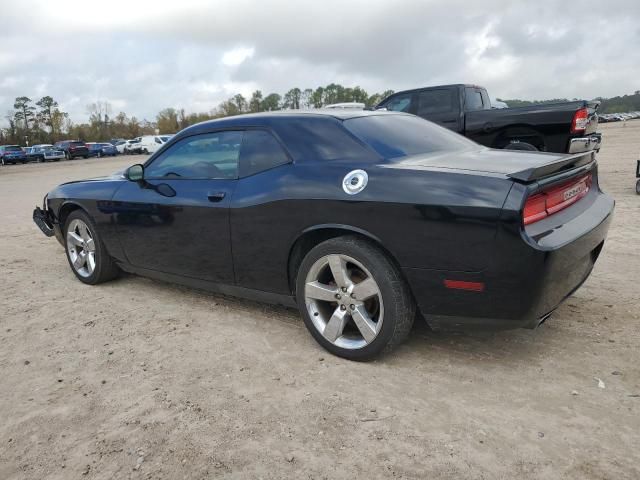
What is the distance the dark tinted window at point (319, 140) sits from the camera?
3125 millimetres

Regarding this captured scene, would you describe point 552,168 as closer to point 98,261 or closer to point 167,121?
point 98,261

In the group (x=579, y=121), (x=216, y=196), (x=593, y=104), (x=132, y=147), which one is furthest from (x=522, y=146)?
(x=132, y=147)

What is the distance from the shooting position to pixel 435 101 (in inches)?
375

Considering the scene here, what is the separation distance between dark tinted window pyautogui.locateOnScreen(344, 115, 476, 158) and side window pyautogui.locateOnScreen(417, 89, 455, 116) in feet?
18.7

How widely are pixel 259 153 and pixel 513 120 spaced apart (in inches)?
231

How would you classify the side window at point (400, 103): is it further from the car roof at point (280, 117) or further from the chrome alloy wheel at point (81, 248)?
the chrome alloy wheel at point (81, 248)

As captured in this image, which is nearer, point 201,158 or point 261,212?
point 261,212

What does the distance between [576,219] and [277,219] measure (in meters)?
1.73

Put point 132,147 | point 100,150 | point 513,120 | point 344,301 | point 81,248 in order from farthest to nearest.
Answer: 1. point 100,150
2. point 132,147
3. point 513,120
4. point 81,248
5. point 344,301

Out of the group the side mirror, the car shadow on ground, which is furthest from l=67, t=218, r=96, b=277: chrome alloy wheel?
the car shadow on ground

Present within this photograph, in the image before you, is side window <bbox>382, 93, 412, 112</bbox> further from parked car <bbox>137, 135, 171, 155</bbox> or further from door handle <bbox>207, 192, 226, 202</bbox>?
parked car <bbox>137, 135, 171, 155</bbox>

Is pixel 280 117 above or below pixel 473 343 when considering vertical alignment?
above

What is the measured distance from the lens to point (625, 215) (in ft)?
21.4

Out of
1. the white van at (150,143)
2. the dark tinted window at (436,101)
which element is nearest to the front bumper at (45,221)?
the dark tinted window at (436,101)
